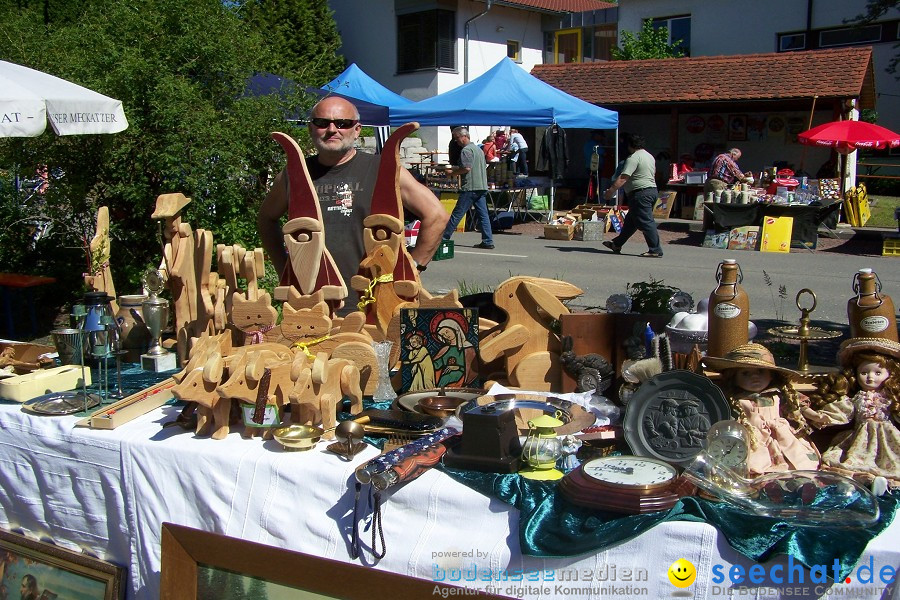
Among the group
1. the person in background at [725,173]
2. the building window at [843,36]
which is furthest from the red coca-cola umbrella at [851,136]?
the building window at [843,36]

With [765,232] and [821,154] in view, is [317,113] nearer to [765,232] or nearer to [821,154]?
[765,232]

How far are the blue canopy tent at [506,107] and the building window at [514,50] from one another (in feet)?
34.9

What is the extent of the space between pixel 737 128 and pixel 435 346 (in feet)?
51.4

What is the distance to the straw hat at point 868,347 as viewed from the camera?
7.00 ft

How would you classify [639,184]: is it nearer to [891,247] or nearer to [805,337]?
[891,247]

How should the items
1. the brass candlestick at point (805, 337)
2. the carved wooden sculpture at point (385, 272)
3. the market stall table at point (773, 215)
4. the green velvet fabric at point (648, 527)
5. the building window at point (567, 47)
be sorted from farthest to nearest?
the building window at point (567, 47)
the market stall table at point (773, 215)
the carved wooden sculpture at point (385, 272)
the brass candlestick at point (805, 337)
the green velvet fabric at point (648, 527)

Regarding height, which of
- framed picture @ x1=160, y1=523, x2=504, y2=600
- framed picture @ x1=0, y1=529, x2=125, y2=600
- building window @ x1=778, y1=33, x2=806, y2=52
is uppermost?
building window @ x1=778, y1=33, x2=806, y2=52

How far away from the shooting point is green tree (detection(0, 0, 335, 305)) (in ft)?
18.7

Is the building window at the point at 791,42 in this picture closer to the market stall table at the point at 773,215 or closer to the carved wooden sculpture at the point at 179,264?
the market stall table at the point at 773,215

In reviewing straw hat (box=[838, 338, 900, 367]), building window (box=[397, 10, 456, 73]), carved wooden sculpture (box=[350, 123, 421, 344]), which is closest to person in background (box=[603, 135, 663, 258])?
carved wooden sculpture (box=[350, 123, 421, 344])

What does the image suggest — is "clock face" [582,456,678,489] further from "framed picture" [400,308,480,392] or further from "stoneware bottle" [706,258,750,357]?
"framed picture" [400,308,480,392]

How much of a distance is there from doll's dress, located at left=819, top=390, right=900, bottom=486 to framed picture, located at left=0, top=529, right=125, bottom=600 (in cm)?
206

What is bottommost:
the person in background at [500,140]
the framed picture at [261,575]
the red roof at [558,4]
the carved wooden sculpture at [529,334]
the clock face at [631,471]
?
the framed picture at [261,575]

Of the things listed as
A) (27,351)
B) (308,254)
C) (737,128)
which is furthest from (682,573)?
(737,128)
